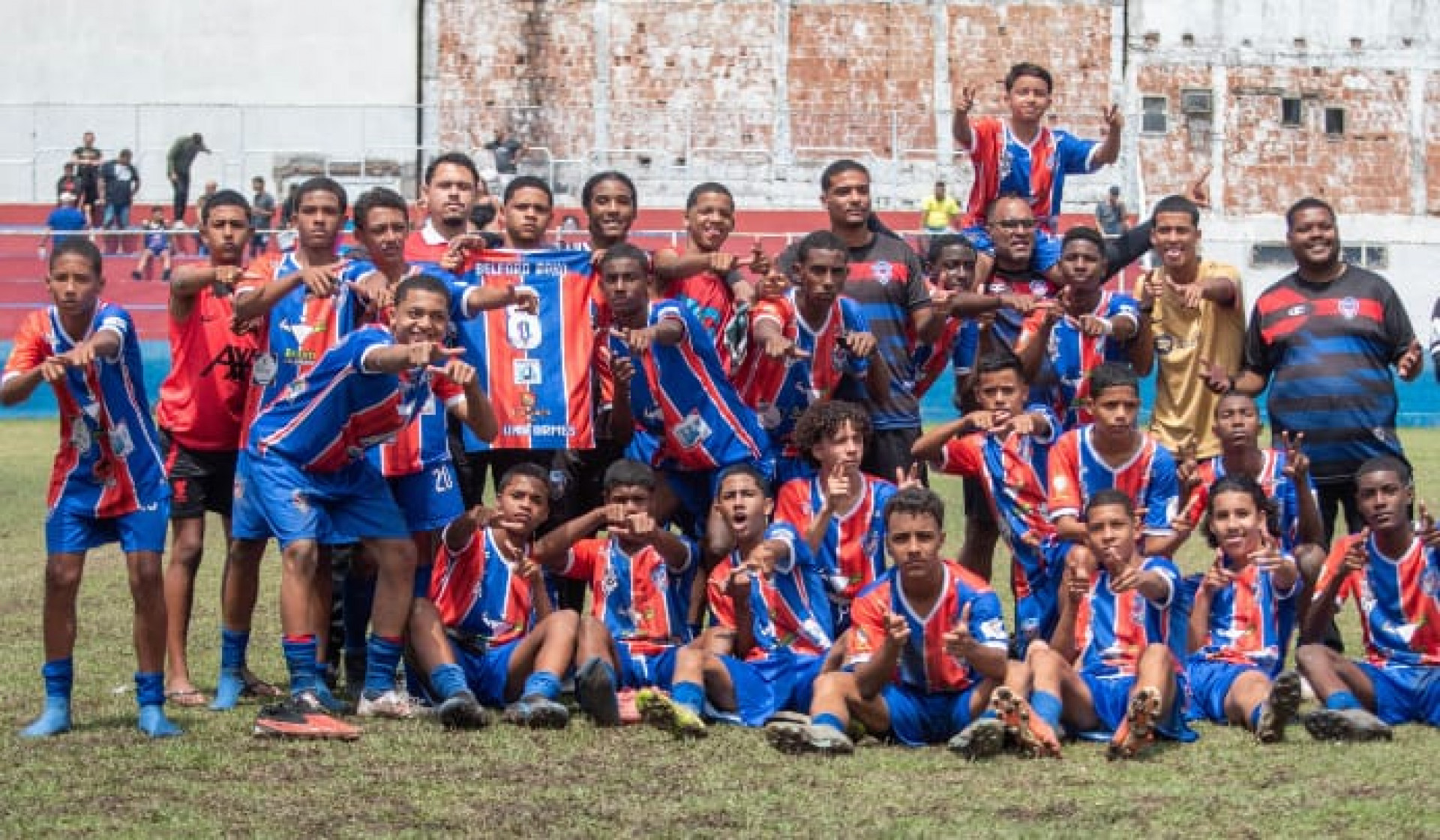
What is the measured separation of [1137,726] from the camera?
7312 mm

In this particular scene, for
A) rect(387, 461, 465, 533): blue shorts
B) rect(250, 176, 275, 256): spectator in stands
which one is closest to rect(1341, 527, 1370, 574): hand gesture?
rect(387, 461, 465, 533): blue shorts

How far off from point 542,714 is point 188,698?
1.75 meters

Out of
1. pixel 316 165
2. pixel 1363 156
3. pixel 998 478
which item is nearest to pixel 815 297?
pixel 998 478

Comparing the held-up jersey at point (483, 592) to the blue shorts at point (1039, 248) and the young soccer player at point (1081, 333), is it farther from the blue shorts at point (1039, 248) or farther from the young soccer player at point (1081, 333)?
the blue shorts at point (1039, 248)

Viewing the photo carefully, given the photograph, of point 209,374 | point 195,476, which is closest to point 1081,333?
point 209,374

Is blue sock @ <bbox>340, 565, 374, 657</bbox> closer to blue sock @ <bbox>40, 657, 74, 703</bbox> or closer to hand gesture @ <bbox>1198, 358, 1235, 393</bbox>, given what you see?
blue sock @ <bbox>40, 657, 74, 703</bbox>

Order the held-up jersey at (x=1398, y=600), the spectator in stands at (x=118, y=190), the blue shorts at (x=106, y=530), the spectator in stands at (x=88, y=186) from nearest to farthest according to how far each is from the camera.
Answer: the blue shorts at (x=106, y=530), the held-up jersey at (x=1398, y=600), the spectator in stands at (x=118, y=190), the spectator in stands at (x=88, y=186)

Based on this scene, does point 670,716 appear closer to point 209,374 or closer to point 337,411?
point 337,411

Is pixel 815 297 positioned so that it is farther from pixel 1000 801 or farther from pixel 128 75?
pixel 128 75

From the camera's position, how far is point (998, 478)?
369 inches

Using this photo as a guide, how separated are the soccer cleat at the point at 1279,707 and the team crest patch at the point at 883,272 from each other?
2929 millimetres

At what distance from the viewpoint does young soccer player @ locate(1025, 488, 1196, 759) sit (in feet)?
25.3

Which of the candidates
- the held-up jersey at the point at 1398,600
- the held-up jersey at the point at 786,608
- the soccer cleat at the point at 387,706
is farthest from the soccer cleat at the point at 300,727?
the held-up jersey at the point at 1398,600

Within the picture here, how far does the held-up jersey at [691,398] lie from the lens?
927 cm
